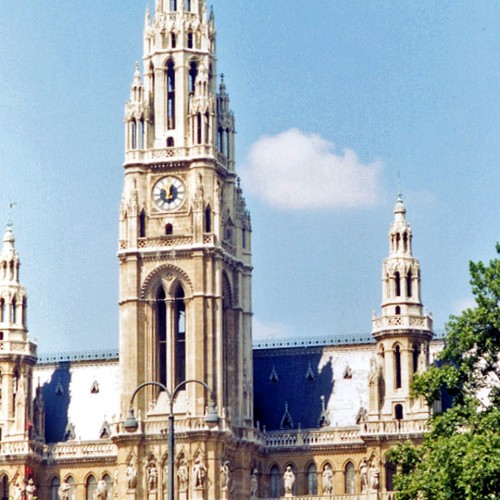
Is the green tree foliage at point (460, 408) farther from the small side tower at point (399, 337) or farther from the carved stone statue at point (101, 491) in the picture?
the carved stone statue at point (101, 491)

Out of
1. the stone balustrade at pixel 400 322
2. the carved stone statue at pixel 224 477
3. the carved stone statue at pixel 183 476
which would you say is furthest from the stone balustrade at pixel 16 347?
the stone balustrade at pixel 400 322

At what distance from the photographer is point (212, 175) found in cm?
15212

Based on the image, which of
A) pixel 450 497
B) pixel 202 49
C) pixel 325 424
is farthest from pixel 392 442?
pixel 450 497

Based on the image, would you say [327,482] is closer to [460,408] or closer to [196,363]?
[196,363]

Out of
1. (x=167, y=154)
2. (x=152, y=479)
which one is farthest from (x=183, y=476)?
(x=167, y=154)

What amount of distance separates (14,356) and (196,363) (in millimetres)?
14993

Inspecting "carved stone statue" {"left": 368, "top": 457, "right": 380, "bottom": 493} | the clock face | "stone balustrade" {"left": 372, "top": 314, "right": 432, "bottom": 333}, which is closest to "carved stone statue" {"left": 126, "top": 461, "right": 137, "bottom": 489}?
"carved stone statue" {"left": 368, "top": 457, "right": 380, "bottom": 493}

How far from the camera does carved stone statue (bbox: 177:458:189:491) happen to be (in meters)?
146

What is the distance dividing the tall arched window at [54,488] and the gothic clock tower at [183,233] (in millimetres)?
9880

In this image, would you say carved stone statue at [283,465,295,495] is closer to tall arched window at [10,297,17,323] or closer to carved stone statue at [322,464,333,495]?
carved stone statue at [322,464,333,495]

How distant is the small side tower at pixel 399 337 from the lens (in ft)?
498

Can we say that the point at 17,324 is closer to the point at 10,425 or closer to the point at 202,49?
the point at 10,425

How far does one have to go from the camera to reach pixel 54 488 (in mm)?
157125

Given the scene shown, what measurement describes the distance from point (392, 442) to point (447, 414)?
3562cm
